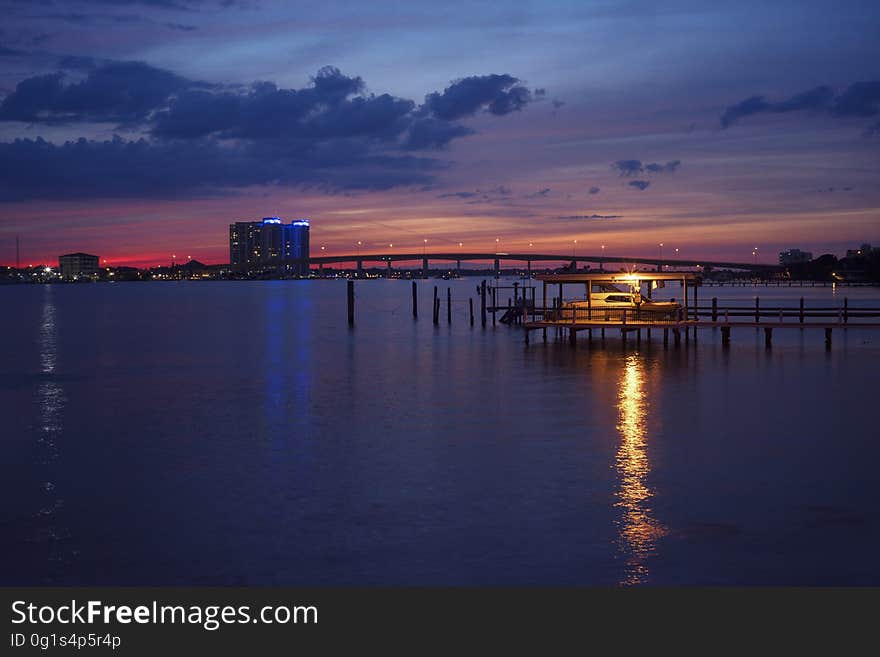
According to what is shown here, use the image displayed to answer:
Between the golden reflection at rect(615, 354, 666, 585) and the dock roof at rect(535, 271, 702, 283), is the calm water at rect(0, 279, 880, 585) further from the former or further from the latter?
the dock roof at rect(535, 271, 702, 283)

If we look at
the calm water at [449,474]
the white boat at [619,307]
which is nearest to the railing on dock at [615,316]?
the white boat at [619,307]

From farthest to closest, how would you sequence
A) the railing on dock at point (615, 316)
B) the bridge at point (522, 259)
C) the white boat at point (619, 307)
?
the bridge at point (522, 259)
the white boat at point (619, 307)
the railing on dock at point (615, 316)

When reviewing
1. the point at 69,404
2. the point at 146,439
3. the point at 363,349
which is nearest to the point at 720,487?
the point at 146,439

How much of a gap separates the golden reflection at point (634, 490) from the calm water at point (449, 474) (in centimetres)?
7

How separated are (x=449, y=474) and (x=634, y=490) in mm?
3692

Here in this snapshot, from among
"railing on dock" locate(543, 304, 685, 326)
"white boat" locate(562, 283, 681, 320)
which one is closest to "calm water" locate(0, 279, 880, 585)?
"railing on dock" locate(543, 304, 685, 326)

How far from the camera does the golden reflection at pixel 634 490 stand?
45.0 ft

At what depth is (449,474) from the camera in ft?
63.2

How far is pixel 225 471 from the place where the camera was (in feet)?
64.5

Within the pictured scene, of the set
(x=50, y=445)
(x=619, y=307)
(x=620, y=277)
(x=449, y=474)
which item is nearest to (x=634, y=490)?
(x=449, y=474)

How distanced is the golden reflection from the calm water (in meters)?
0.07

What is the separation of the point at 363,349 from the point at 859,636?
4080 centimetres

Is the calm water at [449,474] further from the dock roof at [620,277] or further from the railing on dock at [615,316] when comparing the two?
the dock roof at [620,277]

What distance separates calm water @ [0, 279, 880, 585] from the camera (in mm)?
13594
